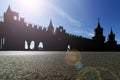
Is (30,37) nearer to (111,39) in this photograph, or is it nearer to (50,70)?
(50,70)

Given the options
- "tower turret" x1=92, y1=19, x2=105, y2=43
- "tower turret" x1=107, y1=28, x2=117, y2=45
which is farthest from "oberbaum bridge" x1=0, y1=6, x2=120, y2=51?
"tower turret" x1=107, y1=28, x2=117, y2=45

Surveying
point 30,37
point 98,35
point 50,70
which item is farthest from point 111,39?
point 50,70

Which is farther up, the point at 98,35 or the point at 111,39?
the point at 98,35

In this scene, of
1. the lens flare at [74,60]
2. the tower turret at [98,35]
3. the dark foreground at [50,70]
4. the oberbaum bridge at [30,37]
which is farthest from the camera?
the tower turret at [98,35]

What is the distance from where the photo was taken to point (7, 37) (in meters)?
37.7

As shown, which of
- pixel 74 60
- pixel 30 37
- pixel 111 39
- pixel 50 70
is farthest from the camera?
pixel 111 39

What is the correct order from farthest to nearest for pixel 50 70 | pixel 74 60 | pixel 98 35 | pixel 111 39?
pixel 111 39 < pixel 98 35 < pixel 74 60 < pixel 50 70

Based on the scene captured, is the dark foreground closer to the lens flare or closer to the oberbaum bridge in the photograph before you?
the lens flare

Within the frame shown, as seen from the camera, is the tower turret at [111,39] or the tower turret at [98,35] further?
the tower turret at [111,39]

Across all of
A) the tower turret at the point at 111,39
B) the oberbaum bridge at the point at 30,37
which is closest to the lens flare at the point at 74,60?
the oberbaum bridge at the point at 30,37

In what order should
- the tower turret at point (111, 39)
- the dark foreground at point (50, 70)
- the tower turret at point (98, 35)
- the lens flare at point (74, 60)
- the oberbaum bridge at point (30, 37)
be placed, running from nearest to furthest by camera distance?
the dark foreground at point (50, 70), the lens flare at point (74, 60), the oberbaum bridge at point (30, 37), the tower turret at point (98, 35), the tower turret at point (111, 39)

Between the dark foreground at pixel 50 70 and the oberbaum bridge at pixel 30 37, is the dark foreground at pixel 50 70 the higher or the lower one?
the lower one

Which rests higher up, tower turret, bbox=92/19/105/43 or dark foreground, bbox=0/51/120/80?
tower turret, bbox=92/19/105/43

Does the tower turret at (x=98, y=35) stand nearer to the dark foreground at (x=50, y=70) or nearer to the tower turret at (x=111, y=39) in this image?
the tower turret at (x=111, y=39)
